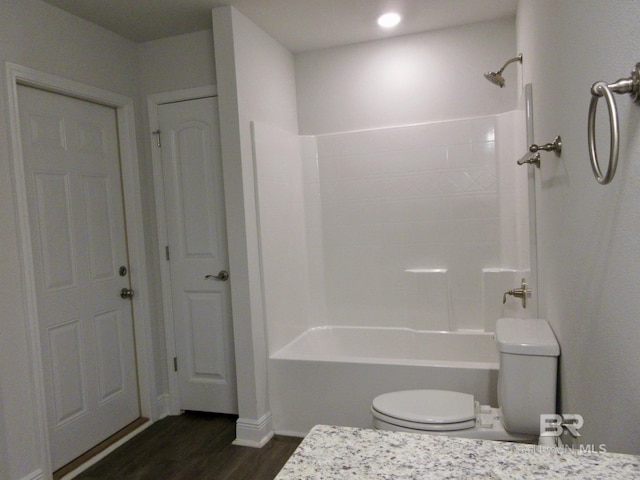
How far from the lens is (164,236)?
3.21 metres

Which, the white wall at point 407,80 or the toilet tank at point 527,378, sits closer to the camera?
the toilet tank at point 527,378

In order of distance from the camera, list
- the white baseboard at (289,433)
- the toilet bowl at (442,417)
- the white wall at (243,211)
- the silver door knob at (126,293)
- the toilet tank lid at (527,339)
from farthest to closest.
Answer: the silver door knob at (126,293) → the white baseboard at (289,433) → the white wall at (243,211) → the toilet bowl at (442,417) → the toilet tank lid at (527,339)

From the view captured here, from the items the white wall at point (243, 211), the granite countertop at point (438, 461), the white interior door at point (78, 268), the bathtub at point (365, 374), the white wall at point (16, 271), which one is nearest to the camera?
the granite countertop at point (438, 461)

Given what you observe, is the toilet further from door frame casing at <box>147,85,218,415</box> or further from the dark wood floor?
door frame casing at <box>147,85,218,415</box>

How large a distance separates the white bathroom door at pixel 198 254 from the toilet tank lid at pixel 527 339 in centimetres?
178

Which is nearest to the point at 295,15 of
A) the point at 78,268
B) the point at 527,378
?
the point at 78,268

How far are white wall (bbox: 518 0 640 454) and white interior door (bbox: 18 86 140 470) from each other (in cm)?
238

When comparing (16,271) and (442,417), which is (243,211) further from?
(442,417)

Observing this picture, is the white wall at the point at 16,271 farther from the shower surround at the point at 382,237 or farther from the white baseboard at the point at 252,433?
the shower surround at the point at 382,237

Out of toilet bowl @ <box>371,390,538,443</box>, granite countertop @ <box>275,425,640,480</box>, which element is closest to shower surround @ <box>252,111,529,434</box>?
toilet bowl @ <box>371,390,538,443</box>

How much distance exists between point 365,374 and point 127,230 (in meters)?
1.73

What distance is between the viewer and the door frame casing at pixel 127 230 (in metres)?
2.30

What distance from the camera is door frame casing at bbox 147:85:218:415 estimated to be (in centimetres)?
317

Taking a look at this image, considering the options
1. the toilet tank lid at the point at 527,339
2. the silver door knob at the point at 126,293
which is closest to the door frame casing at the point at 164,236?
the silver door knob at the point at 126,293
